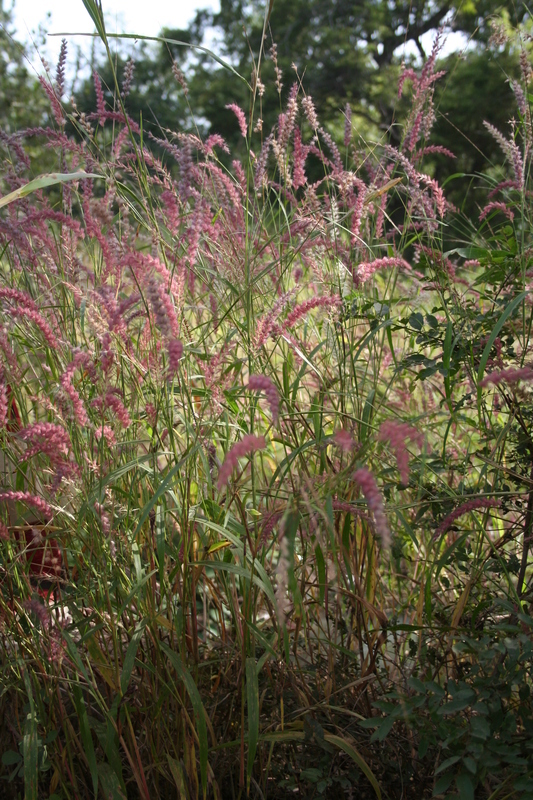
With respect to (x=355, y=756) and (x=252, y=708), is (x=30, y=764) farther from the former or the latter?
(x=355, y=756)

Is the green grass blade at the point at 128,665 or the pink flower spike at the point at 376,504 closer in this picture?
the pink flower spike at the point at 376,504

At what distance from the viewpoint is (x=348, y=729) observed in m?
1.31

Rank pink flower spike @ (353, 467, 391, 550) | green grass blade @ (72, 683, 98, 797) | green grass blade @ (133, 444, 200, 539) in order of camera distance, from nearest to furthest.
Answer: pink flower spike @ (353, 467, 391, 550) < green grass blade @ (133, 444, 200, 539) < green grass blade @ (72, 683, 98, 797)

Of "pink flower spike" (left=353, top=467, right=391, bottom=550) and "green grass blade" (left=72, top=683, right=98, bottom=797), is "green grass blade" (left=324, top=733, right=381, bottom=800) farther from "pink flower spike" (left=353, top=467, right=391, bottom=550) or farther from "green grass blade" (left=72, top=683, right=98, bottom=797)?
"pink flower spike" (left=353, top=467, right=391, bottom=550)

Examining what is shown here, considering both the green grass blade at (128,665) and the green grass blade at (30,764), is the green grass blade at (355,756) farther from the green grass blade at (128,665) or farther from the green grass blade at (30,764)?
the green grass blade at (30,764)

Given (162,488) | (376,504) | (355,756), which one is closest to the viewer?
(376,504)

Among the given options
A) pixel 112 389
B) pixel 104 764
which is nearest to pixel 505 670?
pixel 104 764

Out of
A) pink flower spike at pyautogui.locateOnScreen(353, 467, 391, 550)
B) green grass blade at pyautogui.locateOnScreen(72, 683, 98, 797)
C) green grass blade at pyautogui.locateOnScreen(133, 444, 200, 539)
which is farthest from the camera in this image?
green grass blade at pyautogui.locateOnScreen(72, 683, 98, 797)

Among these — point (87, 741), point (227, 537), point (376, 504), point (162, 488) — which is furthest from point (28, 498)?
point (376, 504)

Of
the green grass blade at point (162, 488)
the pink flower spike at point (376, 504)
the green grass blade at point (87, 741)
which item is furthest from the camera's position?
the green grass blade at point (87, 741)

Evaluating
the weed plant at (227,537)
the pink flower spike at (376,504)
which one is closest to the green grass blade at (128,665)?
the weed plant at (227,537)

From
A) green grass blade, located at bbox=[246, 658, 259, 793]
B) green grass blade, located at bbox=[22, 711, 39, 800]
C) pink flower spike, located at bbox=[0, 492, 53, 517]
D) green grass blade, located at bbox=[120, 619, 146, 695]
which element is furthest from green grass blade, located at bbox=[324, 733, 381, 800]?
pink flower spike, located at bbox=[0, 492, 53, 517]

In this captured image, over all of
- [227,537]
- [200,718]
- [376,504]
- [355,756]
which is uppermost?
[376,504]

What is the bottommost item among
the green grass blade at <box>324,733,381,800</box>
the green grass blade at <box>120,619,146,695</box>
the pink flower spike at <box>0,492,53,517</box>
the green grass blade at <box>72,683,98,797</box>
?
the green grass blade at <box>324,733,381,800</box>
